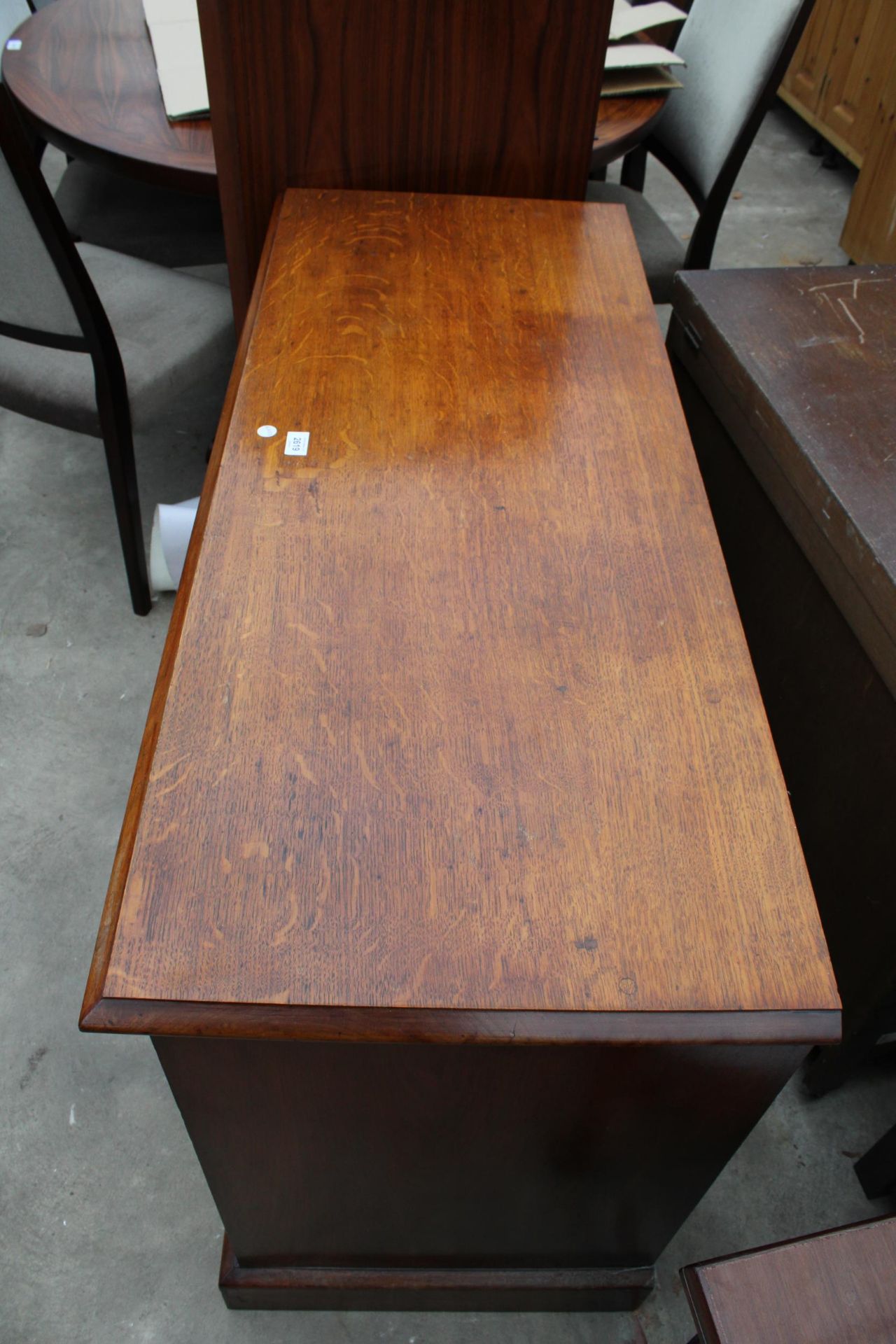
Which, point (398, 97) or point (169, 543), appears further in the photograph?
point (169, 543)

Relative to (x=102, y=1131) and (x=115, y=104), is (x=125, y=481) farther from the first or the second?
(x=102, y=1131)

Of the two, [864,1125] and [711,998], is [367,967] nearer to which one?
[711,998]

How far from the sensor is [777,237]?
9.10 feet

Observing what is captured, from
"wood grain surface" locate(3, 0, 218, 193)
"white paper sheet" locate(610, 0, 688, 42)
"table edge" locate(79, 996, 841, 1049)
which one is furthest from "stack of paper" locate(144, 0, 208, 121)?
"table edge" locate(79, 996, 841, 1049)

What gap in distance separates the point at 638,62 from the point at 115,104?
2.96 ft

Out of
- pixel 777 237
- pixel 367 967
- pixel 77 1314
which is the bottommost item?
pixel 77 1314

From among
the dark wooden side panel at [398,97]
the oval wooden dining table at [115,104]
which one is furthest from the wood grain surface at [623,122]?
the dark wooden side panel at [398,97]

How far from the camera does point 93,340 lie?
138cm

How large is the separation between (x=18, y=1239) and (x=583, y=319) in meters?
1.17

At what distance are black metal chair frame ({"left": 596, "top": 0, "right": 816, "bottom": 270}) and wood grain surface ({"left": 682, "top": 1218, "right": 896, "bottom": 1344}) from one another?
158cm

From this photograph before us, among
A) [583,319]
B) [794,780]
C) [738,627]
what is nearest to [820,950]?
[738,627]

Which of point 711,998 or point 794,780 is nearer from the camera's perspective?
point 711,998

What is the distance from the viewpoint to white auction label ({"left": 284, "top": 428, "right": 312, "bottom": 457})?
2.80 feet

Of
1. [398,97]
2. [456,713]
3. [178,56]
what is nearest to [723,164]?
[398,97]
